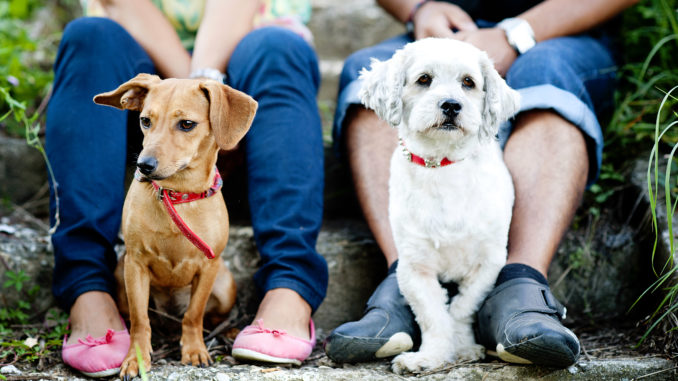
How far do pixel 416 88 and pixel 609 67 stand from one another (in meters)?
1.16

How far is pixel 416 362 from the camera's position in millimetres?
1942

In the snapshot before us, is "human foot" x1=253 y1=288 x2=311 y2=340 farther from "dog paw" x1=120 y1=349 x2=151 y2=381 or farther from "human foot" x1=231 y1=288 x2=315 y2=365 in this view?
"dog paw" x1=120 y1=349 x2=151 y2=381

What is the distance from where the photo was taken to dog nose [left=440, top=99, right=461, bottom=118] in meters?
1.92

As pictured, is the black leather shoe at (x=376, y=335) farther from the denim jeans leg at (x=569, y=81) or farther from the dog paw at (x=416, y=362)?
the denim jeans leg at (x=569, y=81)

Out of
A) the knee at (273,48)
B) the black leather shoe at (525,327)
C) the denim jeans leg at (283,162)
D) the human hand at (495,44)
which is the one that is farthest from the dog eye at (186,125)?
the human hand at (495,44)

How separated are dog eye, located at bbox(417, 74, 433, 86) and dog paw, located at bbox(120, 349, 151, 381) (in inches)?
50.2

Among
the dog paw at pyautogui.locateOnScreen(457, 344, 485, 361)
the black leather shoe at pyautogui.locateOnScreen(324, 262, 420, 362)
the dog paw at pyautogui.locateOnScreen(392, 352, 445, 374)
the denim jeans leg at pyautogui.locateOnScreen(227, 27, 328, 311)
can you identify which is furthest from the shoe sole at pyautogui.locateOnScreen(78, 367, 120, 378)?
the dog paw at pyautogui.locateOnScreen(457, 344, 485, 361)

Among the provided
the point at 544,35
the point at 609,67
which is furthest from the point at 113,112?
the point at 609,67

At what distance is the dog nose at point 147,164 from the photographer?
163 cm

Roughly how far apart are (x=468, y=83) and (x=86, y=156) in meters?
1.37

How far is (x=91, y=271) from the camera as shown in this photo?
2.09 metres

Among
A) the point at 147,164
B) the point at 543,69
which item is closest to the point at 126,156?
the point at 147,164

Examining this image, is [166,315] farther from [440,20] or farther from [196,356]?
[440,20]

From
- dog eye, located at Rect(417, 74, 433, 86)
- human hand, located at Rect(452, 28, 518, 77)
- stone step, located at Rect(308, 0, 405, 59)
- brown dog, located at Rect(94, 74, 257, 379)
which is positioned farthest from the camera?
stone step, located at Rect(308, 0, 405, 59)
